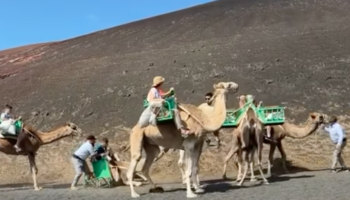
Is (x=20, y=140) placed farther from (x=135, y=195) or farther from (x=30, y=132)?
(x=135, y=195)

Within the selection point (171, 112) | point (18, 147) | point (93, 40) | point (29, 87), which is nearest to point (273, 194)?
point (171, 112)

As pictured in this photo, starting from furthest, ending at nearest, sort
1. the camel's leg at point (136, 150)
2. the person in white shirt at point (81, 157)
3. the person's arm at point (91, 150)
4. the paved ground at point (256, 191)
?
the person's arm at point (91, 150)
the person in white shirt at point (81, 157)
the camel's leg at point (136, 150)
the paved ground at point (256, 191)

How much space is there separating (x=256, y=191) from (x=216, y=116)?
2.24 m

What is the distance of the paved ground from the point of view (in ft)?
47.9

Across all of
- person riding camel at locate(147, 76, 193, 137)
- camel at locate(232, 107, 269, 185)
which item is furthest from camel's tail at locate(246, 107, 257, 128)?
person riding camel at locate(147, 76, 193, 137)

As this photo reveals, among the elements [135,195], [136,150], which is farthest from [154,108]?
[135,195]

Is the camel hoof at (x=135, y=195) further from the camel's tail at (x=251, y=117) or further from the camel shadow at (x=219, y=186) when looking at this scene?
the camel's tail at (x=251, y=117)

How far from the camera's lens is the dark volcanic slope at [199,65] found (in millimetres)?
31594

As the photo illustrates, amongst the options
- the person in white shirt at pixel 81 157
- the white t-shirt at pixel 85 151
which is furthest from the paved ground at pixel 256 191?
the white t-shirt at pixel 85 151

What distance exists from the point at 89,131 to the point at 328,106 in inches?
458

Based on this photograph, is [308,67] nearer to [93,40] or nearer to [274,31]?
[274,31]

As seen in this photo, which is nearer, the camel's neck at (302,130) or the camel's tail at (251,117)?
the camel's tail at (251,117)

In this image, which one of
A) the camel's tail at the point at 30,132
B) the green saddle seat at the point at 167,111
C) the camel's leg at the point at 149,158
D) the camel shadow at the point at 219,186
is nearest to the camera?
the green saddle seat at the point at 167,111

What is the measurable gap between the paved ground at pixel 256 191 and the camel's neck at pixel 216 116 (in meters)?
1.75
